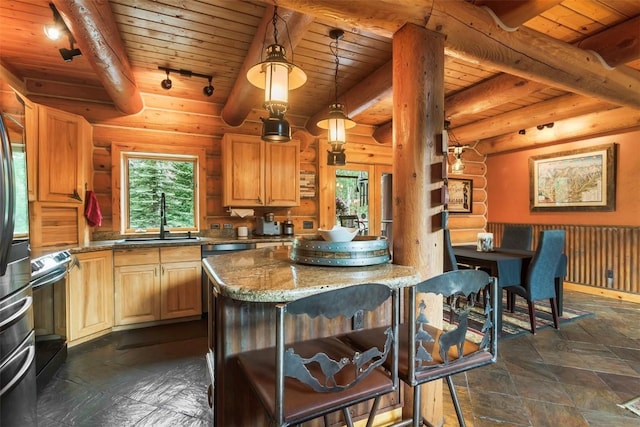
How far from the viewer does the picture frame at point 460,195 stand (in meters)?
6.00

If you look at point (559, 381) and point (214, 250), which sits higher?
point (214, 250)

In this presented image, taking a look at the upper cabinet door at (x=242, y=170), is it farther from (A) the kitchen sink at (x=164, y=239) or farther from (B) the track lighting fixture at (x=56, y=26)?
(B) the track lighting fixture at (x=56, y=26)

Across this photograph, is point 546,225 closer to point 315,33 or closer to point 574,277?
point 574,277

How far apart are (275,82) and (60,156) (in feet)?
8.34

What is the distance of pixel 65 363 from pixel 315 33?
11.2 feet

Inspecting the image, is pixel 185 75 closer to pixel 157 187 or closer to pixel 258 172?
pixel 258 172

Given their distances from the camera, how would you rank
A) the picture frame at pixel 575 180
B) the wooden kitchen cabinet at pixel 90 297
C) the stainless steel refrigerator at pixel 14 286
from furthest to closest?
the picture frame at pixel 575 180 < the wooden kitchen cabinet at pixel 90 297 < the stainless steel refrigerator at pixel 14 286

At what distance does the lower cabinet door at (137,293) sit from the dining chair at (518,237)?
15.0ft

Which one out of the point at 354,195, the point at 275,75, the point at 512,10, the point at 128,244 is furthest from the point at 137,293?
the point at 512,10

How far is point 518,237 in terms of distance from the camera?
4273 mm

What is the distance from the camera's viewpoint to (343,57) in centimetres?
301

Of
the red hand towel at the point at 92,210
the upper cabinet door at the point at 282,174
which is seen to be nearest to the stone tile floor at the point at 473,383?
the red hand towel at the point at 92,210

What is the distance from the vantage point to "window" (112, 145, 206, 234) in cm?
371

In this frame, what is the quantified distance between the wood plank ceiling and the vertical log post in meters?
0.18
